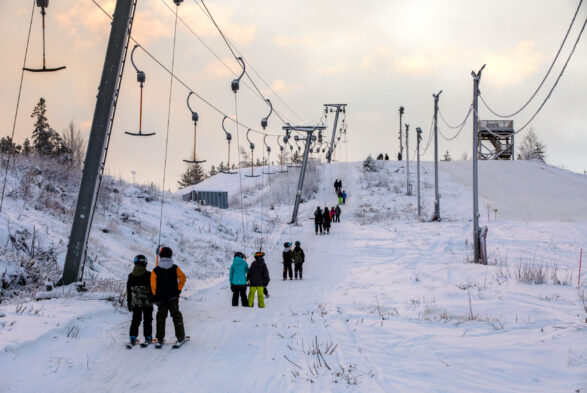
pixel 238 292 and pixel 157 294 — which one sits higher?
pixel 157 294

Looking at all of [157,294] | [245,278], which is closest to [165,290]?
[157,294]

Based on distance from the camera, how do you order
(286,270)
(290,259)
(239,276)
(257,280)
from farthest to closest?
(286,270), (290,259), (257,280), (239,276)

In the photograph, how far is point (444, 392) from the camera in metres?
5.32

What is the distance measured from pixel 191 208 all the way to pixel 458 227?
1772 centimetres

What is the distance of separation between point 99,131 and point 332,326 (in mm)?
6584

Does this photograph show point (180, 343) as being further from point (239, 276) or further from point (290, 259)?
point (290, 259)

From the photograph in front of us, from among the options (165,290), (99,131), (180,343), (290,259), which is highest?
(99,131)

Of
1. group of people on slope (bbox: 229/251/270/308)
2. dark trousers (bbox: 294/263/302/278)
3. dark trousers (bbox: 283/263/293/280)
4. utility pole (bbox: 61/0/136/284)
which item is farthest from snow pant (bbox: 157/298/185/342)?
dark trousers (bbox: 294/263/302/278)

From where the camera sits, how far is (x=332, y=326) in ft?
28.9

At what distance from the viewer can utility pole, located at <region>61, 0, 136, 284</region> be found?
32.8 feet

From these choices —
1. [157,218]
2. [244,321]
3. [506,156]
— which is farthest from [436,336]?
[506,156]

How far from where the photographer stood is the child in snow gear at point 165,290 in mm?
7590

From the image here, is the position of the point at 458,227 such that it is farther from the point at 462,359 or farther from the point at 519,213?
the point at 462,359

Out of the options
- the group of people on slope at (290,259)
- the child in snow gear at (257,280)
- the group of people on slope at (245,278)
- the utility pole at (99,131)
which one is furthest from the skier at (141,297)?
the group of people on slope at (290,259)
